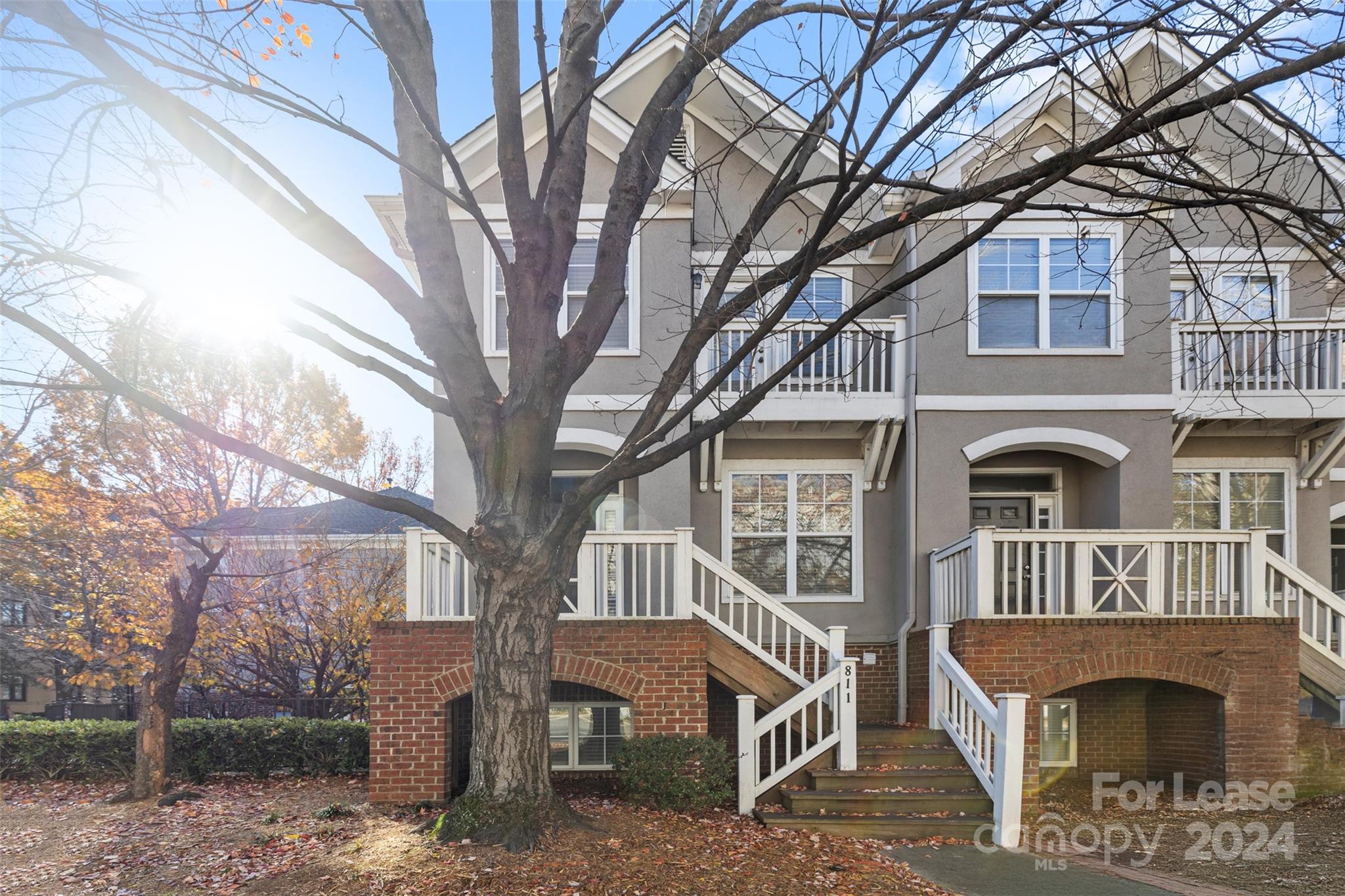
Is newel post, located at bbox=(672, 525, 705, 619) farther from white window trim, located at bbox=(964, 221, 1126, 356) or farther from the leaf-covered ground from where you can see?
white window trim, located at bbox=(964, 221, 1126, 356)

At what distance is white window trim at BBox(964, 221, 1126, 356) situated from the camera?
11523 mm

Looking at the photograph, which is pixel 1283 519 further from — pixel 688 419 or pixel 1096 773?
pixel 688 419

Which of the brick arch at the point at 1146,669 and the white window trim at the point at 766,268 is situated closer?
the brick arch at the point at 1146,669

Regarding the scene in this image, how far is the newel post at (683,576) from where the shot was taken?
A: 9.43 m

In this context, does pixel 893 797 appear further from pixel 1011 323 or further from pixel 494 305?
pixel 494 305

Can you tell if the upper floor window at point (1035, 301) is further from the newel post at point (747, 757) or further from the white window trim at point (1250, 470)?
the newel post at point (747, 757)


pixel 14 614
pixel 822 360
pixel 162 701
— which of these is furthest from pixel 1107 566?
pixel 14 614

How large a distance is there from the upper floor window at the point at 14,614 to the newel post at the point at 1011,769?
18.4 metres

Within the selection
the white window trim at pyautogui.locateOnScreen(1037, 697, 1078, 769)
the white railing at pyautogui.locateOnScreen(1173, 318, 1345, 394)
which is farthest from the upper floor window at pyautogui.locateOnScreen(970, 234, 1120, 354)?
the white window trim at pyautogui.locateOnScreen(1037, 697, 1078, 769)

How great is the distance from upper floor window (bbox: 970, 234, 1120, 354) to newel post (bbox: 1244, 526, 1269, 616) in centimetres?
299

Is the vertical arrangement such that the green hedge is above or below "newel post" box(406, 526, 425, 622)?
below

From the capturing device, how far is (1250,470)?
500 inches

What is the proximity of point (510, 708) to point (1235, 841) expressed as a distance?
6618mm

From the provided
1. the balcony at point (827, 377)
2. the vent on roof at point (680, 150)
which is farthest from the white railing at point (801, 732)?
the vent on roof at point (680, 150)
